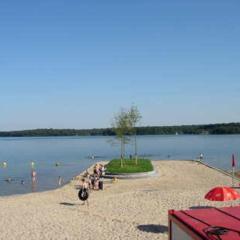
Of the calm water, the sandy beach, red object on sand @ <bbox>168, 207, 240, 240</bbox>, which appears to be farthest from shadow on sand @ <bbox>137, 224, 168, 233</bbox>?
the calm water

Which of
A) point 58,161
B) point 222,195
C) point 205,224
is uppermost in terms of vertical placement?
point 205,224

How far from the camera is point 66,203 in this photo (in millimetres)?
23016

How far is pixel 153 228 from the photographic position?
52.0 feet

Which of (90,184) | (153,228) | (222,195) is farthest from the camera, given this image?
(90,184)

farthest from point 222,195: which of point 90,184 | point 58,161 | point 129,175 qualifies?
point 58,161

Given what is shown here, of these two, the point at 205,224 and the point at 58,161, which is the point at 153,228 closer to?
the point at 205,224

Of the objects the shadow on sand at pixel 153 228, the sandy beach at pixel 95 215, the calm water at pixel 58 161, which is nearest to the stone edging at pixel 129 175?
the calm water at pixel 58 161

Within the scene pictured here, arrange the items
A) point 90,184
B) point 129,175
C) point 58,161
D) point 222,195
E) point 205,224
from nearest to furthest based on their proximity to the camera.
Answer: point 205,224
point 222,195
point 90,184
point 129,175
point 58,161

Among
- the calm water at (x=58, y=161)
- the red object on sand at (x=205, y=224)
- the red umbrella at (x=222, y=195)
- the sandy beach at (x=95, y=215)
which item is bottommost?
the calm water at (x=58, y=161)

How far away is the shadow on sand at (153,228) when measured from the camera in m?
15.5

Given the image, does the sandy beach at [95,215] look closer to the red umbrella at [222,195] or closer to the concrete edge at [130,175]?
the red umbrella at [222,195]

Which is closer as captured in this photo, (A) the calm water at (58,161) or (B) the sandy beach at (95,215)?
(B) the sandy beach at (95,215)

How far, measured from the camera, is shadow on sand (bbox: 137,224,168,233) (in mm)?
15515

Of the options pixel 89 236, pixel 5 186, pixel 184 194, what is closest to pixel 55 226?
pixel 89 236
